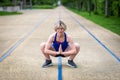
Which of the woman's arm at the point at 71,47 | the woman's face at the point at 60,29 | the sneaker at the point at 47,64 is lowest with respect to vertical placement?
the sneaker at the point at 47,64

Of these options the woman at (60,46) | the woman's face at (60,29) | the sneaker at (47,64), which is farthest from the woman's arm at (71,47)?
the sneaker at (47,64)

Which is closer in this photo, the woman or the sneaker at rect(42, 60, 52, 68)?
the woman

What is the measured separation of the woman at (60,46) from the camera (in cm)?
830

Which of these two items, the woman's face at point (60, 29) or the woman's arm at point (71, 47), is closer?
the woman's face at point (60, 29)

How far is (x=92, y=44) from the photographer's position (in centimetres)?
1329

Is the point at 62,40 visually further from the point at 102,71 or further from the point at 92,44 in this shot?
the point at 92,44

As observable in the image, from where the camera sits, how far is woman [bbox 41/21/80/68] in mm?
8305

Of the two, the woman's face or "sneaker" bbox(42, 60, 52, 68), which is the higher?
the woman's face

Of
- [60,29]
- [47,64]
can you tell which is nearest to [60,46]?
[60,29]

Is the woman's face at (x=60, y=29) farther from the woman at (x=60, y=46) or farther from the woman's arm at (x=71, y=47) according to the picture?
the woman's arm at (x=71, y=47)

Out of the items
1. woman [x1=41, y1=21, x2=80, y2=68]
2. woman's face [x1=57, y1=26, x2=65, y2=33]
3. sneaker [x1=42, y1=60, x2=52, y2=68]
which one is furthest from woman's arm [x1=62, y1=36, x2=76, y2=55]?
sneaker [x1=42, y1=60, x2=52, y2=68]

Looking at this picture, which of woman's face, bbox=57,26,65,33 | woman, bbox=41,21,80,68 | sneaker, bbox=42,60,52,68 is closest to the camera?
woman's face, bbox=57,26,65,33

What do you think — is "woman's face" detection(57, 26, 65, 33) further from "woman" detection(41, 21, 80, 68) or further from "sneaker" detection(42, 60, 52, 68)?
"sneaker" detection(42, 60, 52, 68)

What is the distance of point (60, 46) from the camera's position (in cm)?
840
